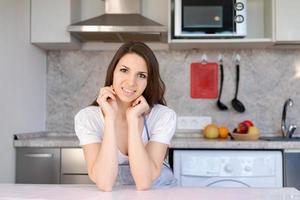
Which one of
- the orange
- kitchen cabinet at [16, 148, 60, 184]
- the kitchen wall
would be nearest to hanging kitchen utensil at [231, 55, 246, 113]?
the orange

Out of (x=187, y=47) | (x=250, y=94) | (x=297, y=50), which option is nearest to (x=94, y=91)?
(x=187, y=47)

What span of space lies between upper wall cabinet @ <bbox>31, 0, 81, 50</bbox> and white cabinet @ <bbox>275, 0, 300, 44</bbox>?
137 centimetres

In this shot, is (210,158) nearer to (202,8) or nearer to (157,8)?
(202,8)

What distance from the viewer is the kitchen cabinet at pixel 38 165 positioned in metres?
2.21

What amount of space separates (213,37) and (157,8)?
0.51 meters

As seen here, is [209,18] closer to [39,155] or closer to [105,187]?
[39,155]

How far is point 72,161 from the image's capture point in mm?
2199

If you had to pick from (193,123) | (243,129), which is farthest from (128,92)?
(193,123)

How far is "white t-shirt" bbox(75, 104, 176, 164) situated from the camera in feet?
4.08

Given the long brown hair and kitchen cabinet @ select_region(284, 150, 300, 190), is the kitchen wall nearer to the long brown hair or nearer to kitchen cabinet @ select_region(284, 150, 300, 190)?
the long brown hair

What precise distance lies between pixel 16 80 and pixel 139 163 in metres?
1.38

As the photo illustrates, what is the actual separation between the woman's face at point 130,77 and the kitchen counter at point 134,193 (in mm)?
360

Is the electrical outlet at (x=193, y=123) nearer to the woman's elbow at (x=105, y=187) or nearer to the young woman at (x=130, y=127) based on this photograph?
the young woman at (x=130, y=127)

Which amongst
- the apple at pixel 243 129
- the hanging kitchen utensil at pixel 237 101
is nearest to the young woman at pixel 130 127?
the apple at pixel 243 129
